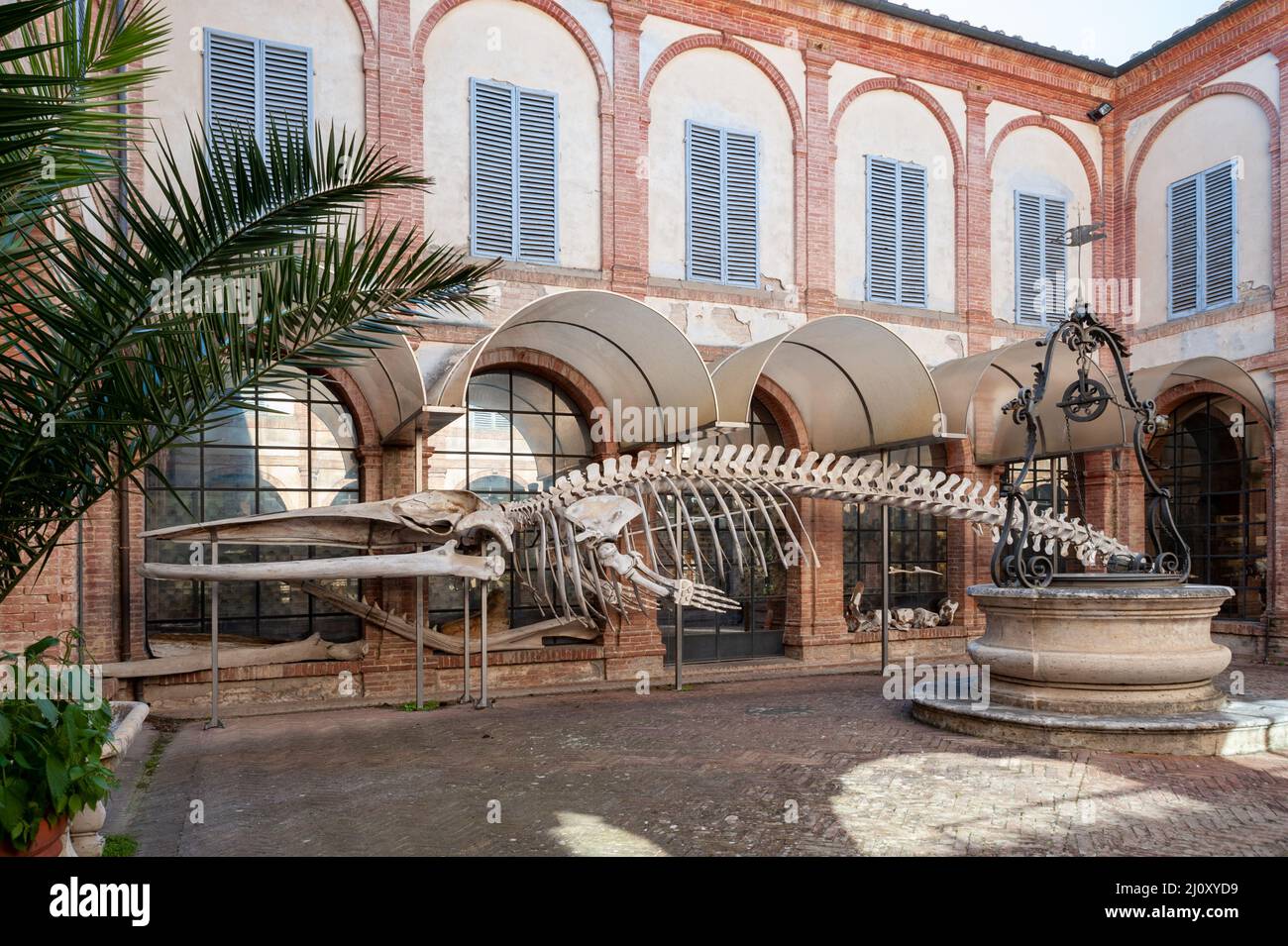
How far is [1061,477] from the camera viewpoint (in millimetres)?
16875

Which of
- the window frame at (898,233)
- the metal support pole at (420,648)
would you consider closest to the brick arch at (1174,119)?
the window frame at (898,233)

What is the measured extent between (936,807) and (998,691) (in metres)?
2.90

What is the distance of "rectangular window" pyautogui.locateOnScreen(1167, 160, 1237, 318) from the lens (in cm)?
1542

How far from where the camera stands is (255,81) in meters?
11.4

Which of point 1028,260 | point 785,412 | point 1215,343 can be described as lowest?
point 785,412

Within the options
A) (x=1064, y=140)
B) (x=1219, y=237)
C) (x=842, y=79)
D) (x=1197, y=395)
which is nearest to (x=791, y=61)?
(x=842, y=79)

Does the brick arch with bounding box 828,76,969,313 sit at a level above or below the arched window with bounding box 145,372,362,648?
above

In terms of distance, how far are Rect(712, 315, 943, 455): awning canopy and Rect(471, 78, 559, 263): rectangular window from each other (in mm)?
3180

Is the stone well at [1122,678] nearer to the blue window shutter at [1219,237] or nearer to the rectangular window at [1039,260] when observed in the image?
the rectangular window at [1039,260]

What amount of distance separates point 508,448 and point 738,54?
23.0 feet

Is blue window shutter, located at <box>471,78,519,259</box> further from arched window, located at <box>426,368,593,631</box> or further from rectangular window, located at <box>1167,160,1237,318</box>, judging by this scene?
rectangular window, located at <box>1167,160,1237,318</box>

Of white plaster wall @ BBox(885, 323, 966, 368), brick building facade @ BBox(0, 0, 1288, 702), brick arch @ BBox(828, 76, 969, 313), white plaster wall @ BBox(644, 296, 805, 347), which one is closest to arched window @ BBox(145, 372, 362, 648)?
brick building facade @ BBox(0, 0, 1288, 702)

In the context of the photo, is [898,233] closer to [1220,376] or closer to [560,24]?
[1220,376]

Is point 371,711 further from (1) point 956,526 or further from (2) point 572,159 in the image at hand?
(1) point 956,526
